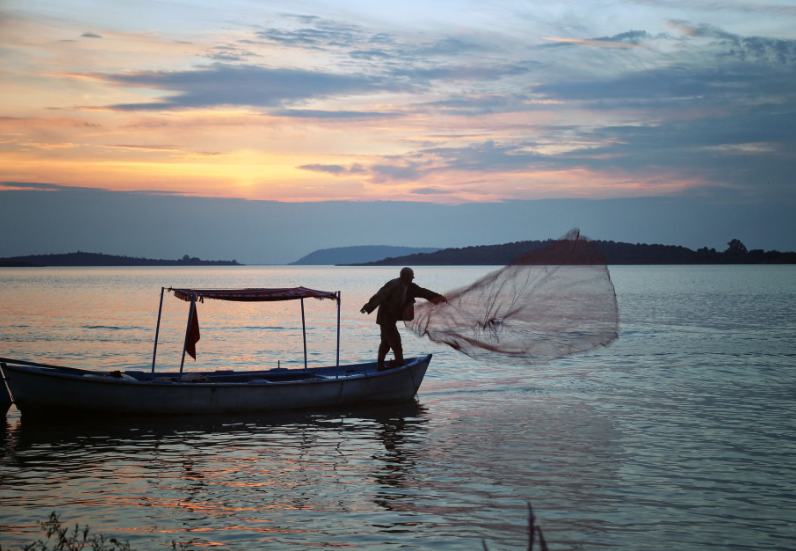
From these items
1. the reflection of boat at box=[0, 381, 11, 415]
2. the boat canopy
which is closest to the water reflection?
the reflection of boat at box=[0, 381, 11, 415]

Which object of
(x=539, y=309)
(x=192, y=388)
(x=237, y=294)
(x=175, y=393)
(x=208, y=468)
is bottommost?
(x=208, y=468)

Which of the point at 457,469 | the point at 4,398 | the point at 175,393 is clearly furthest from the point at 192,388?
the point at 457,469

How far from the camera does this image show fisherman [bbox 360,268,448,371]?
622 inches

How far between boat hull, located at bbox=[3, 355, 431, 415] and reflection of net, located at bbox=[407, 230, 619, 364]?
260cm

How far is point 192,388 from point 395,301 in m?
4.62

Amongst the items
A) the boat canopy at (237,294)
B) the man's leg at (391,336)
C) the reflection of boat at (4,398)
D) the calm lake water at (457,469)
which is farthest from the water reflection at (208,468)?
the boat canopy at (237,294)

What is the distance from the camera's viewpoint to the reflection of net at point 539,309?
13711mm

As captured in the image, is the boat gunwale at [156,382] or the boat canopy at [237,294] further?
the boat canopy at [237,294]

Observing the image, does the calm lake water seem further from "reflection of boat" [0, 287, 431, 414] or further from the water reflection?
"reflection of boat" [0, 287, 431, 414]

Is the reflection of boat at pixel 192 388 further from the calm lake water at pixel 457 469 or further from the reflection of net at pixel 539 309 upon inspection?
the reflection of net at pixel 539 309

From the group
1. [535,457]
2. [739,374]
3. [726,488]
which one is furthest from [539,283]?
[739,374]

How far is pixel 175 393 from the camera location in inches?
601

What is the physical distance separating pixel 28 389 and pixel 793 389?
18392 mm

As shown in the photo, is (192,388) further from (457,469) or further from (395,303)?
(457,469)
